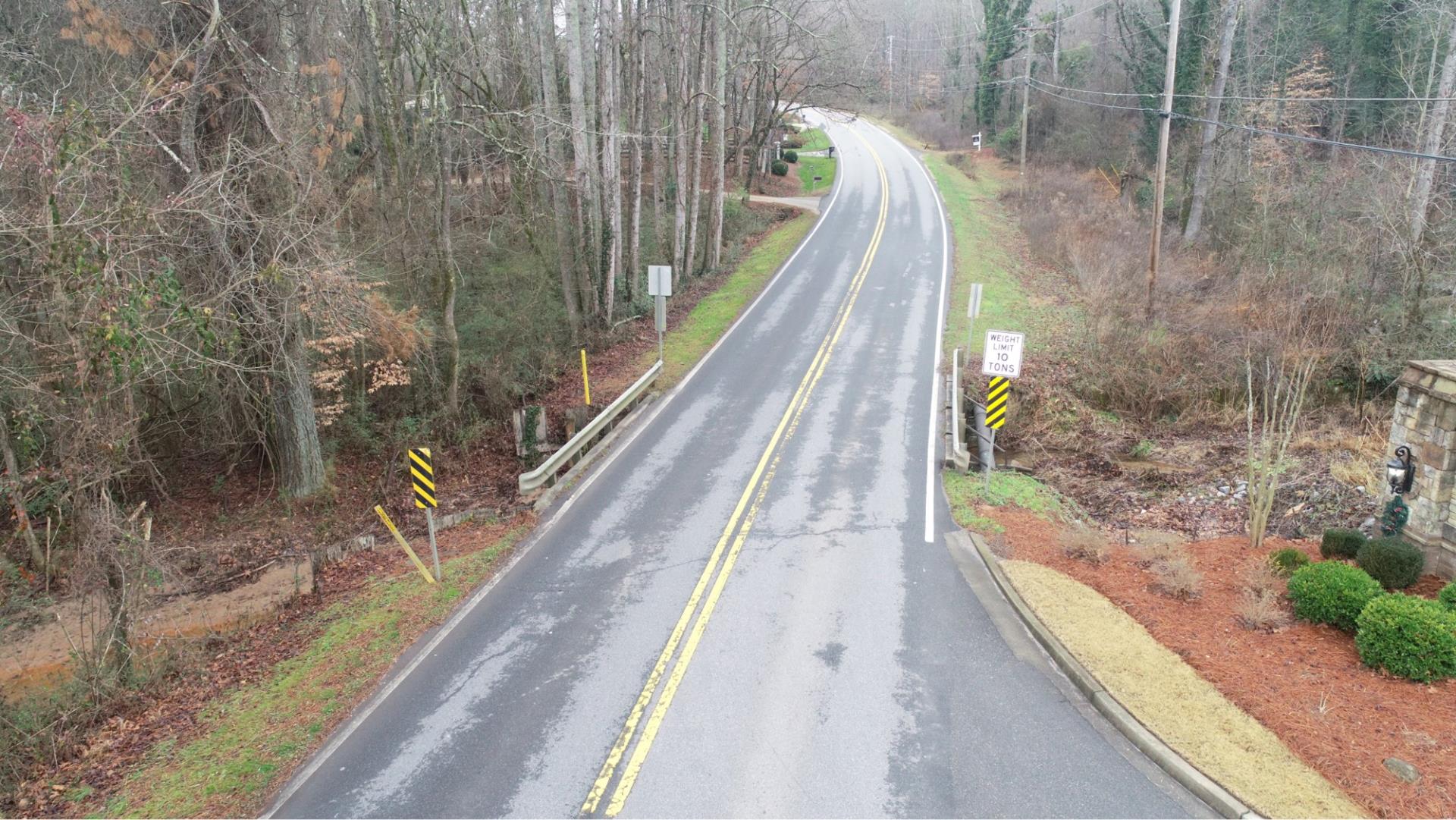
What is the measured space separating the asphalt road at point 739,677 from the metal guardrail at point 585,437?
608mm

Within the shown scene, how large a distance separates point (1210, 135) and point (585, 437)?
101ft

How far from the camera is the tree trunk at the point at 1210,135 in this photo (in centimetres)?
3108

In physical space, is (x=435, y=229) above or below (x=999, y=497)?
above

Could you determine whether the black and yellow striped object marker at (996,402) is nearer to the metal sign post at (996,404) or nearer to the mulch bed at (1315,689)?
the metal sign post at (996,404)

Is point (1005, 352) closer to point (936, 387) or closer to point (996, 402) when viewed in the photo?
point (996, 402)

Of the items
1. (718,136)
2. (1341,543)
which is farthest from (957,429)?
(718,136)

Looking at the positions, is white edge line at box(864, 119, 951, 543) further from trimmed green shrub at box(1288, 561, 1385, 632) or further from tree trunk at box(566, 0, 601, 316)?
tree trunk at box(566, 0, 601, 316)

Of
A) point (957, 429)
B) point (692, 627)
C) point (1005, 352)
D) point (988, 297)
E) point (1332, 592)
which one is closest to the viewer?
point (1332, 592)

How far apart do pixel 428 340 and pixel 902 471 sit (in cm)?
1030

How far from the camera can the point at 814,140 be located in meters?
63.8

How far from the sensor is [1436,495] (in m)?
11.5

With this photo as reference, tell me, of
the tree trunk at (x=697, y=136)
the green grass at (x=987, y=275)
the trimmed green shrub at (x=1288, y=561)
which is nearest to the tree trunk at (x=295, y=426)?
the green grass at (x=987, y=275)

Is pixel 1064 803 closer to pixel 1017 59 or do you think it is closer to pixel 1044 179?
pixel 1044 179

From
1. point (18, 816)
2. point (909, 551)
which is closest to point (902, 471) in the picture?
point (909, 551)
